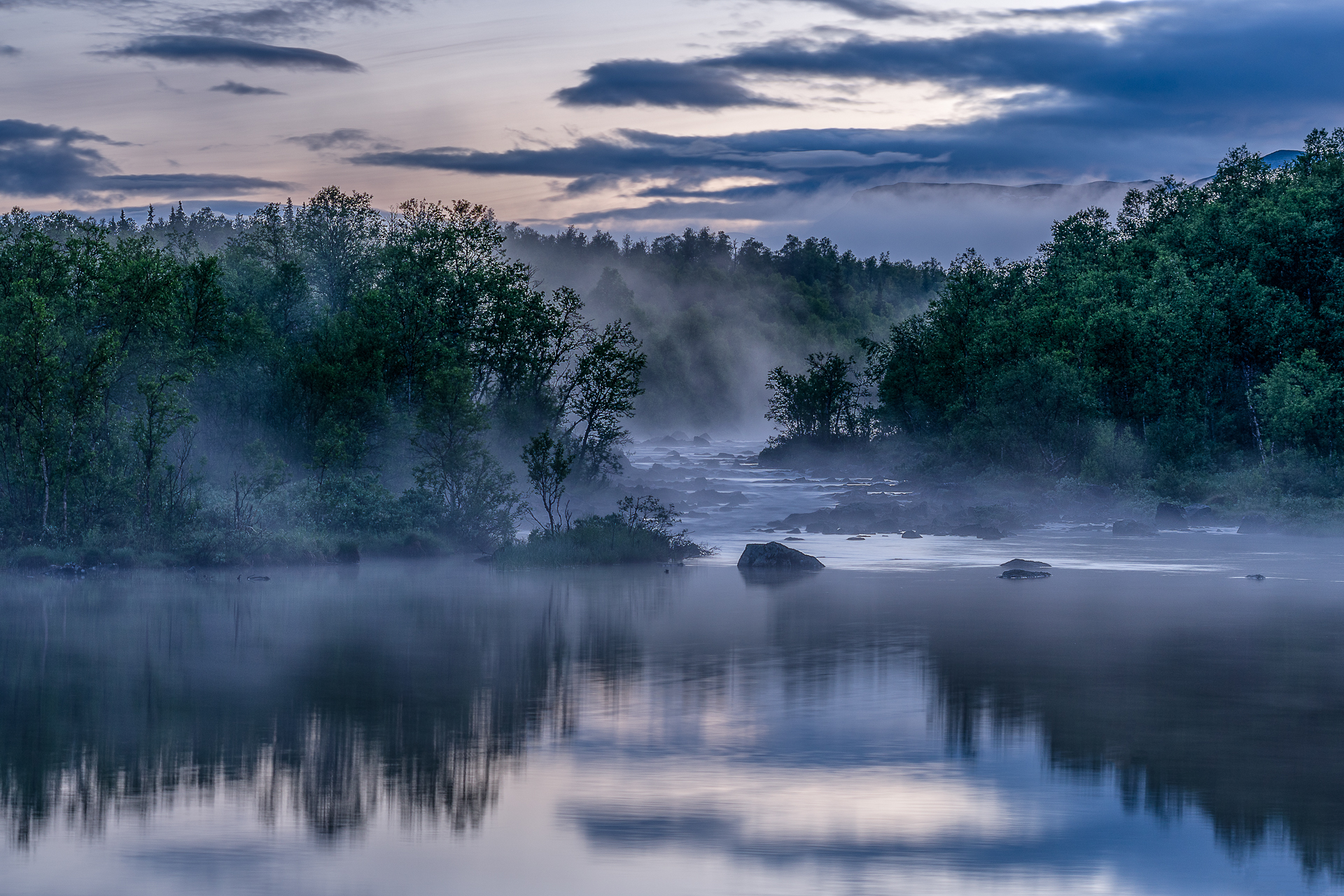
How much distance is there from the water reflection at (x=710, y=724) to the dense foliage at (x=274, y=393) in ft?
15.5

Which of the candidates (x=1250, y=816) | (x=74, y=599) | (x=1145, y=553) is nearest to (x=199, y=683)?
(x=74, y=599)

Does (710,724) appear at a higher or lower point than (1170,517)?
lower

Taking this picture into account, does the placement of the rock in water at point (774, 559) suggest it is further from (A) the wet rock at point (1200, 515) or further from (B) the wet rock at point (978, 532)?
(A) the wet rock at point (1200, 515)

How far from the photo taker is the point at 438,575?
32.9 metres

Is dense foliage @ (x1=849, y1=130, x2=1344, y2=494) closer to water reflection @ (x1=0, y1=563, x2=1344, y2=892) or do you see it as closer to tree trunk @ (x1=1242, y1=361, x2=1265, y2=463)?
tree trunk @ (x1=1242, y1=361, x2=1265, y2=463)

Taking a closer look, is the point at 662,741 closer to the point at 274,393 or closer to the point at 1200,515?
the point at 274,393

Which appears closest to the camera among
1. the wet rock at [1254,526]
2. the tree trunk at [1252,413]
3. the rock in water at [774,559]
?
the rock in water at [774,559]

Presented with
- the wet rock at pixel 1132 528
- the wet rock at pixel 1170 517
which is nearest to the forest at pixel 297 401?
the wet rock at pixel 1132 528

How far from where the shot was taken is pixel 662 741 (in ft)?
51.0

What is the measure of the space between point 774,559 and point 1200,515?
24.6m

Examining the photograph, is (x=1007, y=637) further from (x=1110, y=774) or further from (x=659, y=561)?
(x=659, y=561)

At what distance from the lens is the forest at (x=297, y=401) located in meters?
32.7

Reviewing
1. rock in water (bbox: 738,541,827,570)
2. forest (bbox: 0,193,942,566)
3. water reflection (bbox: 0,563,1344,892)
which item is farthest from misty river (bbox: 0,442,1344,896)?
rock in water (bbox: 738,541,827,570)

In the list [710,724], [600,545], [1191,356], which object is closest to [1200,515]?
[1191,356]
